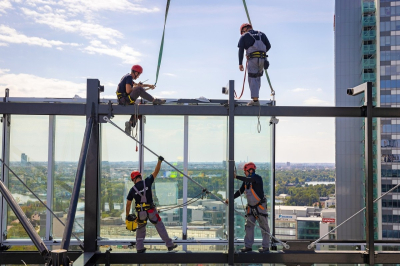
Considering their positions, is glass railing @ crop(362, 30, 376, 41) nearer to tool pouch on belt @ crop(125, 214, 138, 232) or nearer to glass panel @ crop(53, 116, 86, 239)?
glass panel @ crop(53, 116, 86, 239)

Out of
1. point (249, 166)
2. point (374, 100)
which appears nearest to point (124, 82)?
point (249, 166)

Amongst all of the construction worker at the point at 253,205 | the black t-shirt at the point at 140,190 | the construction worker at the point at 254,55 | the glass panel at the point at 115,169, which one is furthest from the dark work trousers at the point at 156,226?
the construction worker at the point at 254,55

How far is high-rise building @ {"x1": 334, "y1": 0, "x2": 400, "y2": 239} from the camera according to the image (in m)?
67.9

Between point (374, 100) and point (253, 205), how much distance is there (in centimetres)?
7097

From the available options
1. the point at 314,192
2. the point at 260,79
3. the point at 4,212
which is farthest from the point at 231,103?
the point at 314,192

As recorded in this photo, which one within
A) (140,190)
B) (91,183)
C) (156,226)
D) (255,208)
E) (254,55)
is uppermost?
(254,55)

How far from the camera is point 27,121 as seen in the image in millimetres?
9906

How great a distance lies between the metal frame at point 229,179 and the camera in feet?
27.7

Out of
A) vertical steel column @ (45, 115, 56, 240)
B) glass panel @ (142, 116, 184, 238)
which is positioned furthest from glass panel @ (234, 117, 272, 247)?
vertical steel column @ (45, 115, 56, 240)

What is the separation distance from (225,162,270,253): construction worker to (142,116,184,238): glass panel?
1454mm

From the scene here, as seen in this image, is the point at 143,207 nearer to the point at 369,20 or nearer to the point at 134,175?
the point at 134,175

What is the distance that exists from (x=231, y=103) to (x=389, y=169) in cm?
6712

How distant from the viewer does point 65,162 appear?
9.93m

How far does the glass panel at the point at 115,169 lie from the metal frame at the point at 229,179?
1361 mm
